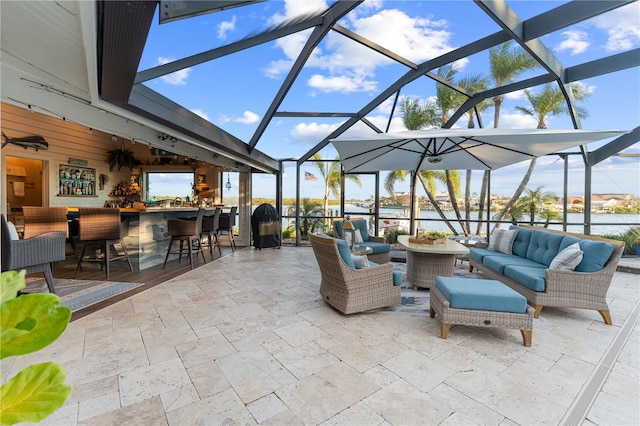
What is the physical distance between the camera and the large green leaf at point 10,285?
527 millimetres

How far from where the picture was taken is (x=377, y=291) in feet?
11.2

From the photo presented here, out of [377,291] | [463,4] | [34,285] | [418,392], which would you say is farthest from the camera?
[34,285]

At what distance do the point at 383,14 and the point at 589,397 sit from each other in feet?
14.6

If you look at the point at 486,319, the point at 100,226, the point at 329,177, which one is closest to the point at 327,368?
the point at 486,319

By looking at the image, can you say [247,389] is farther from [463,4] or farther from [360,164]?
[463,4]

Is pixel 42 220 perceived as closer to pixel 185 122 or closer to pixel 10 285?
pixel 185 122

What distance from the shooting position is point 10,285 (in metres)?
0.55

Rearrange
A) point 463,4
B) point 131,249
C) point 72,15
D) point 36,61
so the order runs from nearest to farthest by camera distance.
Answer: point 72,15, point 36,61, point 463,4, point 131,249

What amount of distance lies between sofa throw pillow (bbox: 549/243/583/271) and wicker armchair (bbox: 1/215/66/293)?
592 cm

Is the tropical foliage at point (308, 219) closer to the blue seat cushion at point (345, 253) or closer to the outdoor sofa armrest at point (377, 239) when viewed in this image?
the outdoor sofa armrest at point (377, 239)

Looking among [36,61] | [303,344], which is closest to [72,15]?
[36,61]

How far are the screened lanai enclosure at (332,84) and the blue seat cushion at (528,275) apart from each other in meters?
1.84

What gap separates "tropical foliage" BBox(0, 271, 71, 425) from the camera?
19.5 inches

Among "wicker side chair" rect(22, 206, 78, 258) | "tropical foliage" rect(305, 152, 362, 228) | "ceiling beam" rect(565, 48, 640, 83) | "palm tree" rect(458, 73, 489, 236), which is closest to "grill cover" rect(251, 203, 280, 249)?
"tropical foliage" rect(305, 152, 362, 228)
